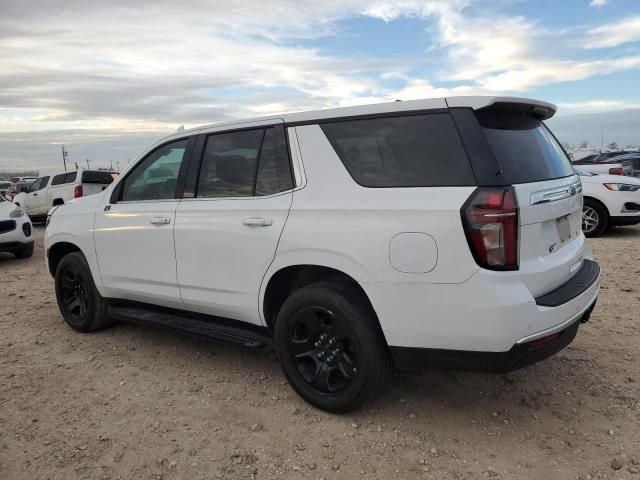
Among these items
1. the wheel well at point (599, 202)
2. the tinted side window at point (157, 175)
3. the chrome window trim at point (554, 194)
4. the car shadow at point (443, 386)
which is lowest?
the car shadow at point (443, 386)

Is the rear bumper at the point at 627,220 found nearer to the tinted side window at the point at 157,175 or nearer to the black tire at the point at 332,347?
the black tire at the point at 332,347

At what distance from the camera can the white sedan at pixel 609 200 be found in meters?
8.93

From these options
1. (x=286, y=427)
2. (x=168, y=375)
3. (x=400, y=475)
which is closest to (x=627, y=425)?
(x=400, y=475)

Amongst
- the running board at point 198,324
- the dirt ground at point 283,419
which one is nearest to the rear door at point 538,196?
the dirt ground at point 283,419

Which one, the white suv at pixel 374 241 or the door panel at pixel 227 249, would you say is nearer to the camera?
the white suv at pixel 374 241

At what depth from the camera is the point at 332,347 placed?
3188 mm

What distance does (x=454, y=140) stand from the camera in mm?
2816

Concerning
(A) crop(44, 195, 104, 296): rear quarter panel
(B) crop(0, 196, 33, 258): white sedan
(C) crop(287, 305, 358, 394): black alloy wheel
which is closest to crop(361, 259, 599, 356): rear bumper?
(C) crop(287, 305, 358, 394): black alloy wheel

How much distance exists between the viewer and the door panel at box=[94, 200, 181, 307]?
157 inches

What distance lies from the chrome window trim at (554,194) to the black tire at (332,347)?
108 centimetres

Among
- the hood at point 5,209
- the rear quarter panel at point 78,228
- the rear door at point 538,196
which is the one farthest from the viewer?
the hood at point 5,209

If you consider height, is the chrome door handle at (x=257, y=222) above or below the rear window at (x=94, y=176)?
below

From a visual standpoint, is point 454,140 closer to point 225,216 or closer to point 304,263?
point 304,263

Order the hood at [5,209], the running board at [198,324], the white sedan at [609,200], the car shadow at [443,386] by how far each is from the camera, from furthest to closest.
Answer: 1. the hood at [5,209]
2. the white sedan at [609,200]
3. the running board at [198,324]
4. the car shadow at [443,386]
